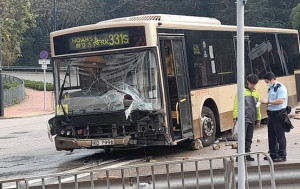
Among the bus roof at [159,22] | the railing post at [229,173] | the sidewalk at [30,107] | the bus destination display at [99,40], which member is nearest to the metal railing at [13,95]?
the sidewalk at [30,107]

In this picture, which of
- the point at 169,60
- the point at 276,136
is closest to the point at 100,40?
the point at 169,60

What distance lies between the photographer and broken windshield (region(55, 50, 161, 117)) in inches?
437

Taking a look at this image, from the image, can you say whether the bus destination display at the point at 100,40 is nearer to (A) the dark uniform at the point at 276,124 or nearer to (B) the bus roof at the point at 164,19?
(B) the bus roof at the point at 164,19

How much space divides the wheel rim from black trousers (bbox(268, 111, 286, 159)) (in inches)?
106

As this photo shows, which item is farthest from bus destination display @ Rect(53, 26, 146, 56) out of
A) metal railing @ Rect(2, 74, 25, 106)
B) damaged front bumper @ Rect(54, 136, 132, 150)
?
metal railing @ Rect(2, 74, 25, 106)

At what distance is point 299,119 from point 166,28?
27.2 feet

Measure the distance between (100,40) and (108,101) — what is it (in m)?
1.34

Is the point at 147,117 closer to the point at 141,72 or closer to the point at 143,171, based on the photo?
the point at 141,72

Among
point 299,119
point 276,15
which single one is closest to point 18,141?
point 299,119

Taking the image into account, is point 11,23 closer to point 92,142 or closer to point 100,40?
point 100,40

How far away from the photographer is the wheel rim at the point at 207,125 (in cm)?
1264

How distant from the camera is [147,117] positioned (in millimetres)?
11047

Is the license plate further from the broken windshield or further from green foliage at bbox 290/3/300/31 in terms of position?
green foliage at bbox 290/3/300/31

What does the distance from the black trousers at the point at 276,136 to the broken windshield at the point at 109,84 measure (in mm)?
2371
